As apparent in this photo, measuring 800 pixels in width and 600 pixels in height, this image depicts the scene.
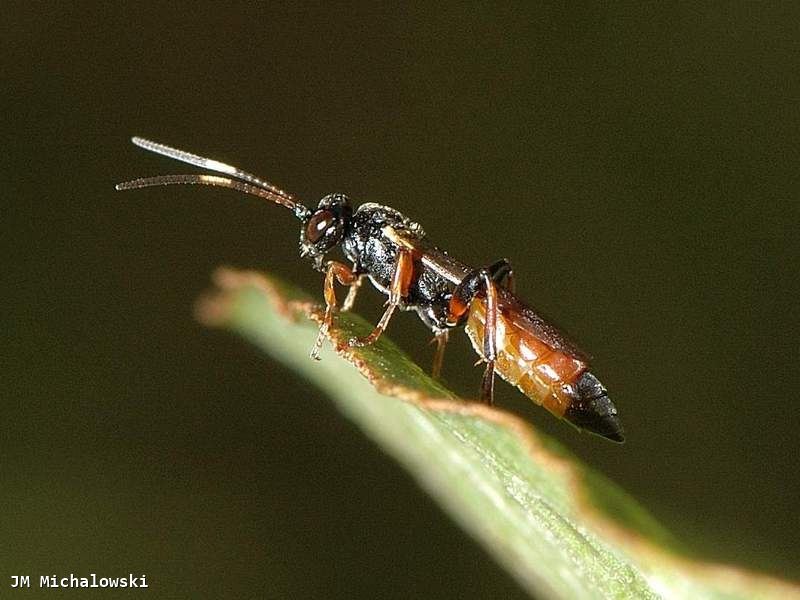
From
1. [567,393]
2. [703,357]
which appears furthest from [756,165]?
[567,393]

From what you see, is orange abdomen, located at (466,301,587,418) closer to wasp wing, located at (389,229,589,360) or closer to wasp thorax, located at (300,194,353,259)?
wasp wing, located at (389,229,589,360)

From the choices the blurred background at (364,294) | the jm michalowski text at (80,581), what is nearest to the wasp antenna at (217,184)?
the blurred background at (364,294)

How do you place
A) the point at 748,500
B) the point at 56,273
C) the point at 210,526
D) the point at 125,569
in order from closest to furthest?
1. the point at 748,500
2. the point at 125,569
3. the point at 210,526
4. the point at 56,273

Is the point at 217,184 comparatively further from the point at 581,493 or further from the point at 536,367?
the point at 581,493

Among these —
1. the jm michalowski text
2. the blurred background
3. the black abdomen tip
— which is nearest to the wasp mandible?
the black abdomen tip

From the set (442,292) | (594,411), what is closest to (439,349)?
(442,292)

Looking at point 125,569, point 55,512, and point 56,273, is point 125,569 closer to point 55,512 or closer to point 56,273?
point 55,512
